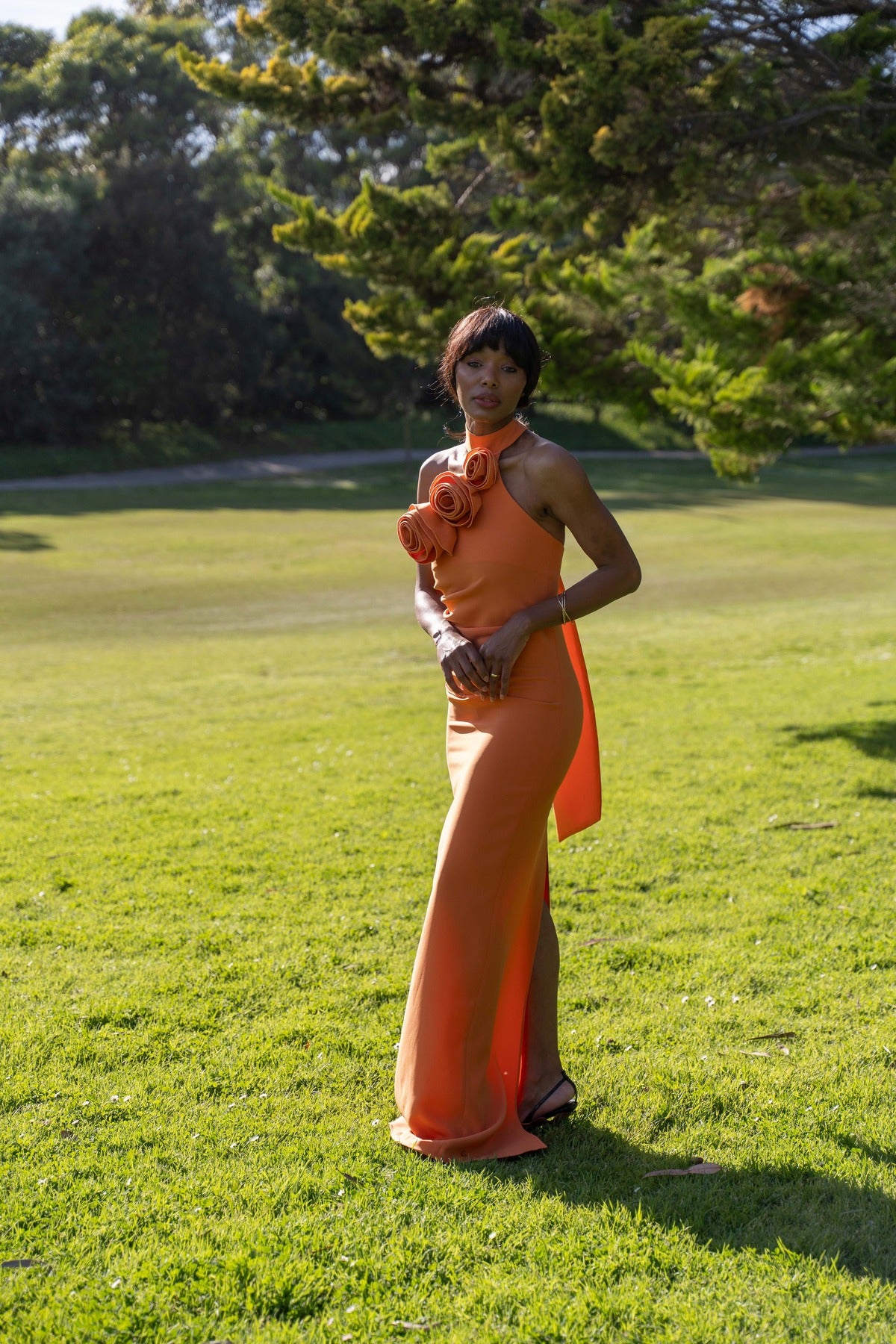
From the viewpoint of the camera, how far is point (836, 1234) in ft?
10.3

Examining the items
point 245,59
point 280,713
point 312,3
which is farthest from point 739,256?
point 245,59

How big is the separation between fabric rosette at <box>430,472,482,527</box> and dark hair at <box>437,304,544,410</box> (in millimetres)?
320

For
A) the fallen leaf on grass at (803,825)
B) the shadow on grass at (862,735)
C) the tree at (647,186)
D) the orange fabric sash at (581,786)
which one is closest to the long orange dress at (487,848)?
the orange fabric sash at (581,786)

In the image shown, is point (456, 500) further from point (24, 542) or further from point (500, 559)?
point (24, 542)

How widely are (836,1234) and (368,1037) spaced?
180 centimetres

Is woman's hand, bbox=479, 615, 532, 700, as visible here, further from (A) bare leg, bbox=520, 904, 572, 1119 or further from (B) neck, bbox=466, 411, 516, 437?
(A) bare leg, bbox=520, 904, 572, 1119

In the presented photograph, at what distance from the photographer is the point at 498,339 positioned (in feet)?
11.7

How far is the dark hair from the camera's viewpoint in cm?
356

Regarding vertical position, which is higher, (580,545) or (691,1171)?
(580,545)

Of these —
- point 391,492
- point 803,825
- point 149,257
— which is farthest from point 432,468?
point 149,257

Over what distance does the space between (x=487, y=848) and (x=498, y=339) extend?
1.46m

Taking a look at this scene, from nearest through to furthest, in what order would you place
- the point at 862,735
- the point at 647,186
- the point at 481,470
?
the point at 481,470
the point at 647,186
the point at 862,735

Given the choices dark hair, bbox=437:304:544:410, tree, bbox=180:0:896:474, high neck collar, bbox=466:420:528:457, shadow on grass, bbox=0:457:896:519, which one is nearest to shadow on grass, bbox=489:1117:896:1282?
high neck collar, bbox=466:420:528:457

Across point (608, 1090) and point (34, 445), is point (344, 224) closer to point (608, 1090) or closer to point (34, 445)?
point (608, 1090)
